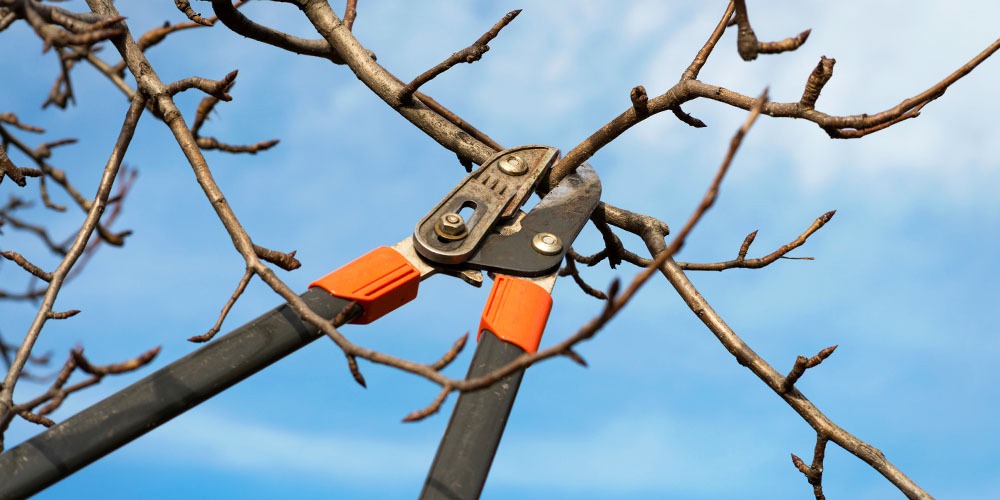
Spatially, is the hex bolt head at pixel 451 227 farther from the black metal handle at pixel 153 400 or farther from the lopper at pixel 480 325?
the black metal handle at pixel 153 400

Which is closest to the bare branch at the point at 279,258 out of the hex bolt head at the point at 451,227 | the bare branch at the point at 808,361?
the hex bolt head at the point at 451,227

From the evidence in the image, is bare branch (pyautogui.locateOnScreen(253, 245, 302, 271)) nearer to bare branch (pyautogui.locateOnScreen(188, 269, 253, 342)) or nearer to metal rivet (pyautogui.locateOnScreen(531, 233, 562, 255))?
bare branch (pyautogui.locateOnScreen(188, 269, 253, 342))

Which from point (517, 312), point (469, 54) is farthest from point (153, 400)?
Answer: point (469, 54)

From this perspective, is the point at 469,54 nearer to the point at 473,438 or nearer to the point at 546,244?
the point at 546,244

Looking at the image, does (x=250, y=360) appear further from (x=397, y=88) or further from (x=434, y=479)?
(x=397, y=88)

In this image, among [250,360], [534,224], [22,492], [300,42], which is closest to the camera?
[22,492]

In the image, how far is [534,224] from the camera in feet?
10.2

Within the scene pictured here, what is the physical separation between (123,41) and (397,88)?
3.13 ft

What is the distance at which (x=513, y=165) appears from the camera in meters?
3.31

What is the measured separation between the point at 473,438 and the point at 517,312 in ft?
1.45

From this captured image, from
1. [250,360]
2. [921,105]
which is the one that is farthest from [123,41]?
[921,105]

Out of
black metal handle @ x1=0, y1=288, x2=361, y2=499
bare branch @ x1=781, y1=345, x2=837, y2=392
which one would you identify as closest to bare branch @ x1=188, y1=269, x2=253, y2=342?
black metal handle @ x1=0, y1=288, x2=361, y2=499

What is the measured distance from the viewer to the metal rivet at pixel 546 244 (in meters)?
2.98

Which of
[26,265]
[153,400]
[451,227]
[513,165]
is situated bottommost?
[153,400]
